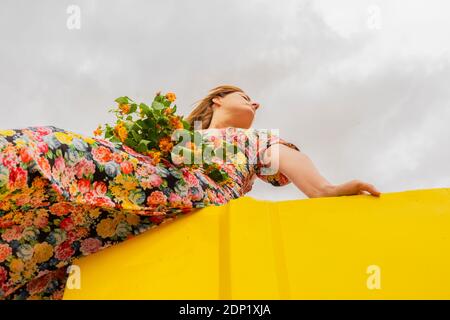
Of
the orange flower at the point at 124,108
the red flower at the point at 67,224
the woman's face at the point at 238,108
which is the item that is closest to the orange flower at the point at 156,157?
the orange flower at the point at 124,108

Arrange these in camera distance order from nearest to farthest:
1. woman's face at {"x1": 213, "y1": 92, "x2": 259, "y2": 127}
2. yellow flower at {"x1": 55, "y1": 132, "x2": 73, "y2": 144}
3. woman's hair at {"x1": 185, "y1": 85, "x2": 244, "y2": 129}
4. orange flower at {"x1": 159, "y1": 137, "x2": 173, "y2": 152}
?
yellow flower at {"x1": 55, "y1": 132, "x2": 73, "y2": 144}, orange flower at {"x1": 159, "y1": 137, "x2": 173, "y2": 152}, woman's face at {"x1": 213, "y1": 92, "x2": 259, "y2": 127}, woman's hair at {"x1": 185, "y1": 85, "x2": 244, "y2": 129}

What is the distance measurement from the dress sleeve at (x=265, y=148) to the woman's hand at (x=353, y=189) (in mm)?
417

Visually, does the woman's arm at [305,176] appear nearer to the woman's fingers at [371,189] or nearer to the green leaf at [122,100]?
the woman's fingers at [371,189]

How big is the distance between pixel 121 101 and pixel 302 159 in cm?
73

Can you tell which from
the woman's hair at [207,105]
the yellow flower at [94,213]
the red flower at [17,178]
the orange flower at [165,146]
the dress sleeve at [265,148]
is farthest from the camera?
the woman's hair at [207,105]

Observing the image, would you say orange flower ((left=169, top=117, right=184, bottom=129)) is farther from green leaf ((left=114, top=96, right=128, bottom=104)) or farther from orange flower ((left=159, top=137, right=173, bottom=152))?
green leaf ((left=114, top=96, right=128, bottom=104))

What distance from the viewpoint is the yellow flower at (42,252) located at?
3.92ft

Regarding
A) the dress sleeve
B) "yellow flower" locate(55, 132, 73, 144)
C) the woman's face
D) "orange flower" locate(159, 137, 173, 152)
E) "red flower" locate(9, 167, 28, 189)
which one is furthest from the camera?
the woman's face

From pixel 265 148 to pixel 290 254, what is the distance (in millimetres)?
748

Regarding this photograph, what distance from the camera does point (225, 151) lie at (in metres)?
1.75

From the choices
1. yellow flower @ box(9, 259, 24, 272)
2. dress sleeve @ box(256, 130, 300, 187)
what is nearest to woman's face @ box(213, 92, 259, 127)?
dress sleeve @ box(256, 130, 300, 187)

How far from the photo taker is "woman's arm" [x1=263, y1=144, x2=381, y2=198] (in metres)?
1.35

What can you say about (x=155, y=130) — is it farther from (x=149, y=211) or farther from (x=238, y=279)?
(x=238, y=279)

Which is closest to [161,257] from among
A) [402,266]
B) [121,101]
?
[121,101]
